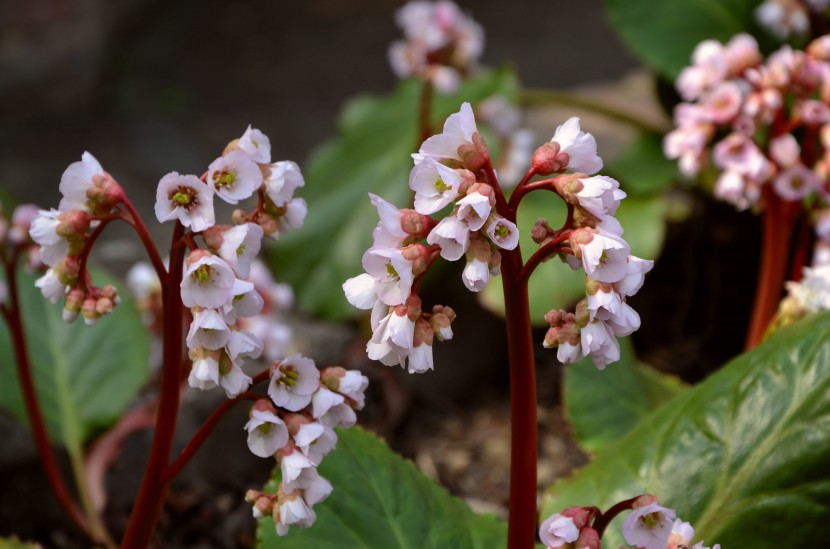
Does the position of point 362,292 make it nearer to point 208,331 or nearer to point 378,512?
point 208,331

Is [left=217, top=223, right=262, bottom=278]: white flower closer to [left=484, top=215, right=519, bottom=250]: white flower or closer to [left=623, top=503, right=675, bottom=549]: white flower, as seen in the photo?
[left=484, top=215, right=519, bottom=250]: white flower

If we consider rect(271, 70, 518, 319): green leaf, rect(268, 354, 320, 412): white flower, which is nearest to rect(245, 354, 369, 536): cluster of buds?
rect(268, 354, 320, 412): white flower

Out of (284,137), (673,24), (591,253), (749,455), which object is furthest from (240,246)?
(284,137)

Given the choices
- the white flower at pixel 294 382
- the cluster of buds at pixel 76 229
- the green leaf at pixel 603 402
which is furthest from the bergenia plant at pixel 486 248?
the green leaf at pixel 603 402

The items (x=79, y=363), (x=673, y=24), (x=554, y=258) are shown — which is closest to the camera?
(x=79, y=363)

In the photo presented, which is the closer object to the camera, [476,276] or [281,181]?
[476,276]

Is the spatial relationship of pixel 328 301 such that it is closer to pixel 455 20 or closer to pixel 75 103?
pixel 455 20

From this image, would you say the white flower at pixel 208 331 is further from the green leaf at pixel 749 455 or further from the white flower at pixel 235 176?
the green leaf at pixel 749 455
